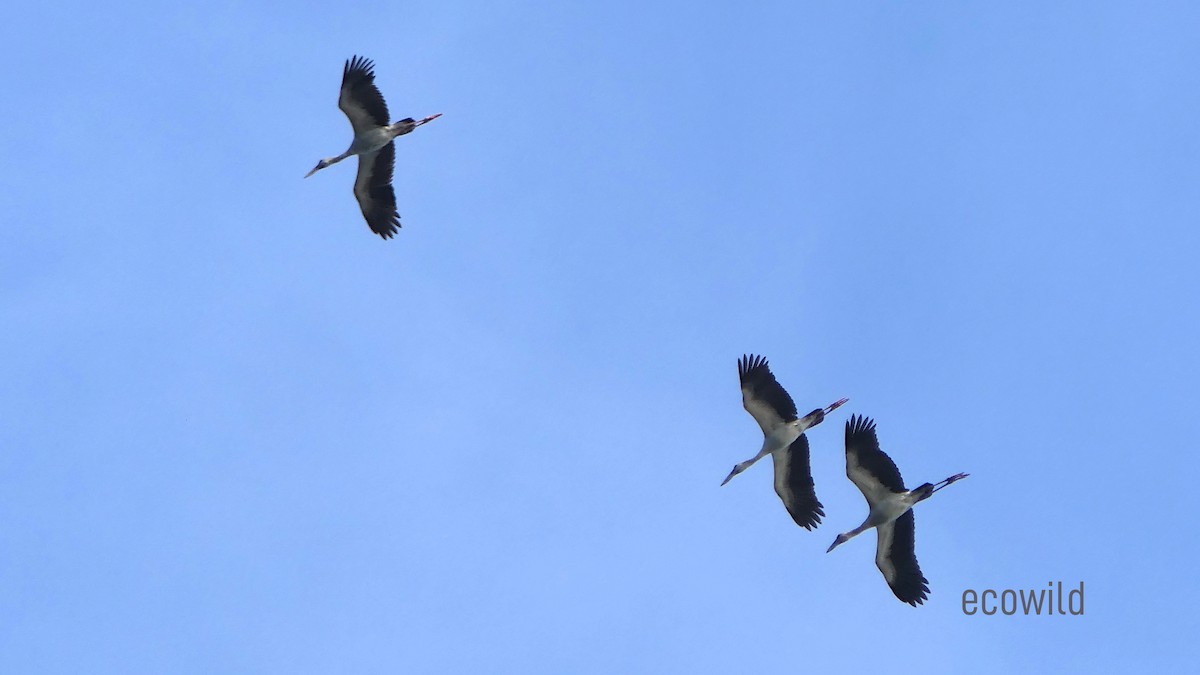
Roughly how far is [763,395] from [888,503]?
3.98 m

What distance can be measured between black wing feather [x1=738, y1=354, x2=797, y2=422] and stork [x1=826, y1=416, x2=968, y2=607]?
1665 millimetres

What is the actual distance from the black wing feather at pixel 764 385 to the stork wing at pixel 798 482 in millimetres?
1282

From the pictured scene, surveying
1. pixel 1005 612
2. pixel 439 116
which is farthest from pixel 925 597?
pixel 439 116

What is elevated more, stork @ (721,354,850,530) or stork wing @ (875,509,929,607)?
stork @ (721,354,850,530)

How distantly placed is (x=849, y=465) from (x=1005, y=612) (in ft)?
16.1

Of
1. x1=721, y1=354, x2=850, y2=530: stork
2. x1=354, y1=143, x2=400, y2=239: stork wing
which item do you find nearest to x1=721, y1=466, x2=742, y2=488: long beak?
x1=721, y1=354, x2=850, y2=530: stork

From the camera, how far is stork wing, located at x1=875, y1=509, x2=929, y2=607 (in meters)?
40.6

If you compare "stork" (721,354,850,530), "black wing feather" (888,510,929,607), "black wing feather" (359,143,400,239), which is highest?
"black wing feather" (359,143,400,239)

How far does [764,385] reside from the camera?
40.1 m

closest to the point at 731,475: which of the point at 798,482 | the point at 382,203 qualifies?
the point at 798,482

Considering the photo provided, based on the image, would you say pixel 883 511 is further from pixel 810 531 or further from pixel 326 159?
pixel 326 159

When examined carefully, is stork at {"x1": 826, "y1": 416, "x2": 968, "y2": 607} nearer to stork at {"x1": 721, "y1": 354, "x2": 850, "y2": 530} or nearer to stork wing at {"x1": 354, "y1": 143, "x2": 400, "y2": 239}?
stork at {"x1": 721, "y1": 354, "x2": 850, "y2": 530}

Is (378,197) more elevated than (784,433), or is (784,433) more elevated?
(378,197)

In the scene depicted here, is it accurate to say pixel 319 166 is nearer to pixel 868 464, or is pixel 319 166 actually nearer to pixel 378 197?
pixel 378 197
